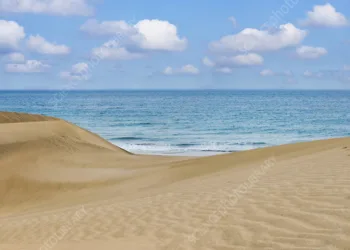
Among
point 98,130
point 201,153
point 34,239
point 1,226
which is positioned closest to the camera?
point 34,239

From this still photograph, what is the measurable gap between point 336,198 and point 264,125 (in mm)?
36421

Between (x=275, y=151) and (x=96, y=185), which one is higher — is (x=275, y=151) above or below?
above

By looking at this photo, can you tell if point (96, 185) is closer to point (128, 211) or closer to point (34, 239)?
point (128, 211)

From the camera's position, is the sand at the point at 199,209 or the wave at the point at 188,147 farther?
the wave at the point at 188,147

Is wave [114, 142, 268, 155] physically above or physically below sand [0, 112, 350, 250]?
below

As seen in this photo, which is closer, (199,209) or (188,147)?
(199,209)

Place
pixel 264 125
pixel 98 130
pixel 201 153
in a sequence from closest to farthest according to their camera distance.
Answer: pixel 201 153 < pixel 98 130 < pixel 264 125

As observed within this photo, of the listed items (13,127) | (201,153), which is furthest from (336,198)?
(201,153)

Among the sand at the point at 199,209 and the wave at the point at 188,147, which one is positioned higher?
the sand at the point at 199,209

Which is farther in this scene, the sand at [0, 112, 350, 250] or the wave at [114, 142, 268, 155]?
the wave at [114, 142, 268, 155]

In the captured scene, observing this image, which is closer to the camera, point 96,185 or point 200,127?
point 96,185

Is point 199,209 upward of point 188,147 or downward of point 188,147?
upward

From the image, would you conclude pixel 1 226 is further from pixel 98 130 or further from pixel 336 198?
pixel 98 130

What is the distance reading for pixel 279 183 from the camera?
6.96m
